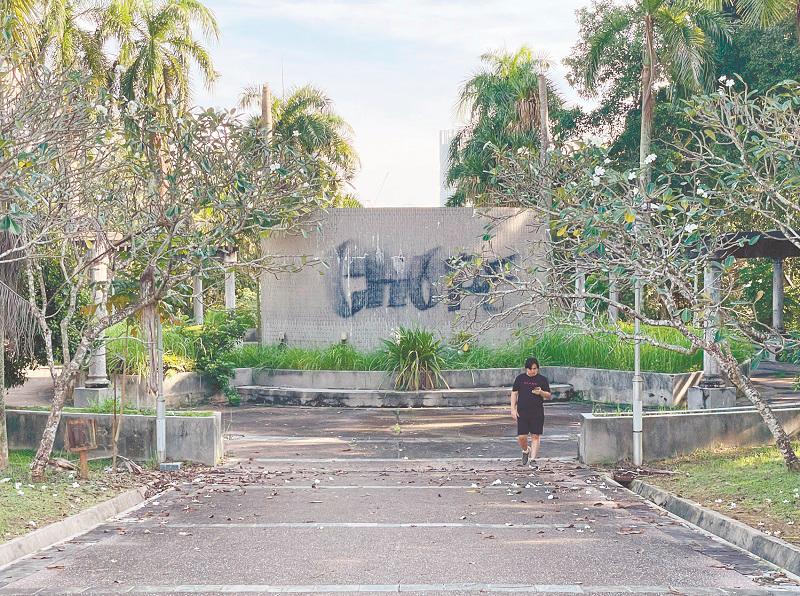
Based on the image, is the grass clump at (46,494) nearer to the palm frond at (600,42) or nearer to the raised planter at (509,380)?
the raised planter at (509,380)

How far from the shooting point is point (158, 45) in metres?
32.1

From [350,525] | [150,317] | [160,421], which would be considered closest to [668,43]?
[150,317]

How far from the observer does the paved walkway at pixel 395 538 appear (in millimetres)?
7730

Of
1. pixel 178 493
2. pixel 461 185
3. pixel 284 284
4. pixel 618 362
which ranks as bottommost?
pixel 178 493

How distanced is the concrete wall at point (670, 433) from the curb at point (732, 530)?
6.16 feet

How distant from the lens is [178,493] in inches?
496

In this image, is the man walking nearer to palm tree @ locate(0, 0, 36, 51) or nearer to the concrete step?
the concrete step

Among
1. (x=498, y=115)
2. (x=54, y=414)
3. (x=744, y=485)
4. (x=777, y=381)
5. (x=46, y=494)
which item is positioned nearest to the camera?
(x=46, y=494)

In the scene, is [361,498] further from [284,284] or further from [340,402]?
[284,284]

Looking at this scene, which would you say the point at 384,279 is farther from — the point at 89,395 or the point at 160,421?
the point at 160,421

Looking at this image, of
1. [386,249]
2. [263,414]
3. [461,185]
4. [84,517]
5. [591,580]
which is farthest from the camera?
[461,185]

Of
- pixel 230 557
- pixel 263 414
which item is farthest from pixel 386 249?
pixel 230 557

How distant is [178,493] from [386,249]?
13.2m

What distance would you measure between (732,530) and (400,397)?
43.3ft
